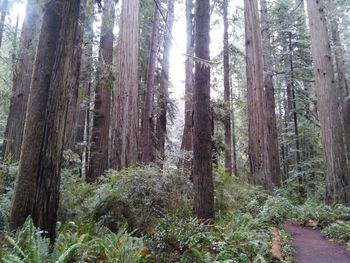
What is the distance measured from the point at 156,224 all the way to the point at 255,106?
6443 mm

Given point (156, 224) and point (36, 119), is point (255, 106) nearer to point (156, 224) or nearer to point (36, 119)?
point (156, 224)

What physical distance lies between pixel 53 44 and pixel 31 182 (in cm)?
191

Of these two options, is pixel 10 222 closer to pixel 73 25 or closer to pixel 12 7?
pixel 73 25

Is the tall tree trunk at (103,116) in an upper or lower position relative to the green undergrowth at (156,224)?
upper

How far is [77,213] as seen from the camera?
6.15 m

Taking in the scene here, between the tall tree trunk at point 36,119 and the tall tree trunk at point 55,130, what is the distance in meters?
0.06

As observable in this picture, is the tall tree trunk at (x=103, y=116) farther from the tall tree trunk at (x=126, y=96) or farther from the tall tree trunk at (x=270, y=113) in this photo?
the tall tree trunk at (x=270, y=113)

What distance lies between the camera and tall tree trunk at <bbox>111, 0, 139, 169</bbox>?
31.7 ft

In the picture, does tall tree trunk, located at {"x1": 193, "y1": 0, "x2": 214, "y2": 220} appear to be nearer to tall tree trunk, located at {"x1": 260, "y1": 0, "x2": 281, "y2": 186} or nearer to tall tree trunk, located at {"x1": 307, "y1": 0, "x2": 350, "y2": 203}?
tall tree trunk, located at {"x1": 307, "y1": 0, "x2": 350, "y2": 203}

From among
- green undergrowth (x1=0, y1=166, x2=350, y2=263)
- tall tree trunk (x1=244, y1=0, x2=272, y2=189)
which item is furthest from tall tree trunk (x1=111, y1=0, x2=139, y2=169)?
tall tree trunk (x1=244, y1=0, x2=272, y2=189)

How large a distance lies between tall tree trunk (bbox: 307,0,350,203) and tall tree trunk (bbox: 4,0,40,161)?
330 inches

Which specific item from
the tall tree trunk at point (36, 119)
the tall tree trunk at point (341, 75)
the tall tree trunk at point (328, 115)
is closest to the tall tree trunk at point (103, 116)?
the tall tree trunk at point (328, 115)

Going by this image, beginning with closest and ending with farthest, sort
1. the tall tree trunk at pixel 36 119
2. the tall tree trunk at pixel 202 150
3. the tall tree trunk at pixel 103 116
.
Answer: the tall tree trunk at pixel 36 119
the tall tree trunk at pixel 202 150
the tall tree trunk at pixel 103 116

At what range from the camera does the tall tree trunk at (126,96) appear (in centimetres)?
967
